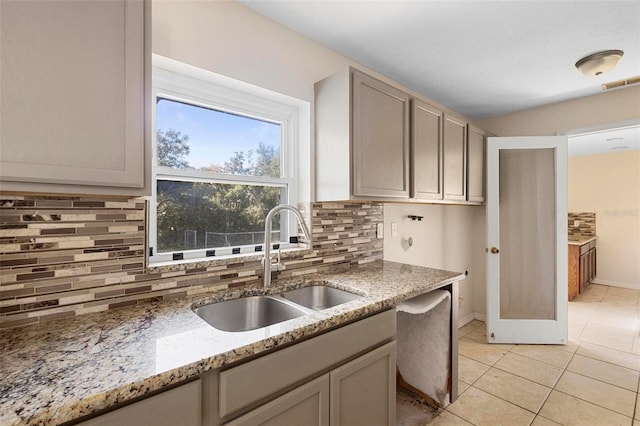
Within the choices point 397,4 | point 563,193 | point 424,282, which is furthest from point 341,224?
point 563,193

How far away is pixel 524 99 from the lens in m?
2.97

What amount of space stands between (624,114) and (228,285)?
368cm

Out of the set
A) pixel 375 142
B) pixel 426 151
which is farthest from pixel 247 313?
pixel 426 151

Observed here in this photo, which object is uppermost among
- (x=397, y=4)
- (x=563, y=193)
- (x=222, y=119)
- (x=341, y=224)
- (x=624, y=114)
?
(x=397, y=4)

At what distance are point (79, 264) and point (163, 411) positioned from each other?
73 centimetres

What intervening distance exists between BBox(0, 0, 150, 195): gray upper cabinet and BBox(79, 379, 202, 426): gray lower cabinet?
25.5 inches

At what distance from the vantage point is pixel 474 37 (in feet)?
6.29

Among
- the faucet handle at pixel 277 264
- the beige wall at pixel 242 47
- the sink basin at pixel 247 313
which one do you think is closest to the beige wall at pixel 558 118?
the beige wall at pixel 242 47

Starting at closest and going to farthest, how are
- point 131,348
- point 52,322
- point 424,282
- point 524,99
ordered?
point 131,348 → point 52,322 → point 424,282 → point 524,99

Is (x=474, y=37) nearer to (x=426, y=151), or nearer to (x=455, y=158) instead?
(x=426, y=151)

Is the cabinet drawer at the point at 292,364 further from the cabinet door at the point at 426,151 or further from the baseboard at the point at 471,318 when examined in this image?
the baseboard at the point at 471,318

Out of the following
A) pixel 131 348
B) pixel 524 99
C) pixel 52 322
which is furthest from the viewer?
pixel 524 99

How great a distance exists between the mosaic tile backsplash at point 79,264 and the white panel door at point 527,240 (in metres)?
2.70

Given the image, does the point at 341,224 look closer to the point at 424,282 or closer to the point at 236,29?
the point at 424,282
